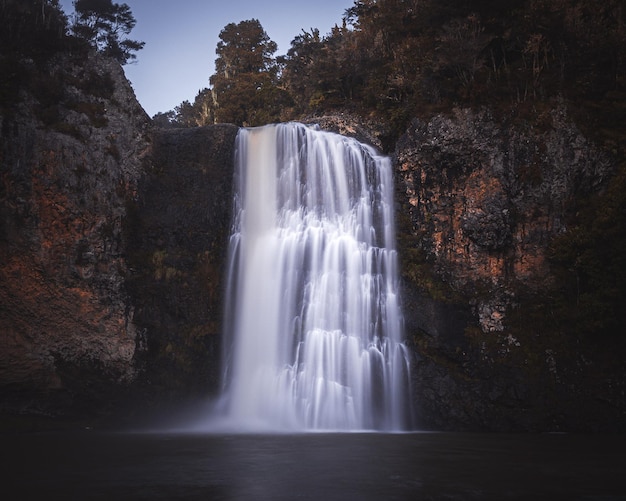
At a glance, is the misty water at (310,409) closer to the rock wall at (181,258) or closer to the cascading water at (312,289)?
the cascading water at (312,289)

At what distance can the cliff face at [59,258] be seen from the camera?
57.9 ft

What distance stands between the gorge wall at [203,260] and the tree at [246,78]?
16.6 meters

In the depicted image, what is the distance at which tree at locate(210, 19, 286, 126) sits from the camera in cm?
3816

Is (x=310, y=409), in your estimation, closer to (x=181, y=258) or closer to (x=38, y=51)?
(x=181, y=258)

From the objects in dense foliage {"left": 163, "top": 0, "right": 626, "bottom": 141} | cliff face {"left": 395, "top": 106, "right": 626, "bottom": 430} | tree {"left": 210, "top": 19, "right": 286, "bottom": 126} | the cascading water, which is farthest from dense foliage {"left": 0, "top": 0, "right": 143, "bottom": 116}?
tree {"left": 210, "top": 19, "right": 286, "bottom": 126}

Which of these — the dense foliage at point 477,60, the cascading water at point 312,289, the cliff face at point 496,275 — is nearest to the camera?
the cliff face at point 496,275

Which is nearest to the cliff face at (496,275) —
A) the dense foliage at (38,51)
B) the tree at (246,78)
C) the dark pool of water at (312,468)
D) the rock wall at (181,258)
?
the dark pool of water at (312,468)

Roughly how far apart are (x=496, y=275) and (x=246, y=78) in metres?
28.8

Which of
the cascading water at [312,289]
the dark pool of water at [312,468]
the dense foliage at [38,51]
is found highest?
the dense foliage at [38,51]

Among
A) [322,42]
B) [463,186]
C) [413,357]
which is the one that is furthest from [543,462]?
[322,42]

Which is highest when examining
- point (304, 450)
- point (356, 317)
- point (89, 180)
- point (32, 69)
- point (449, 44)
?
point (449, 44)

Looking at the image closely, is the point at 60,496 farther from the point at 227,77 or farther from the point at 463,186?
the point at 227,77

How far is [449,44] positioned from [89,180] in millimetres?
15359

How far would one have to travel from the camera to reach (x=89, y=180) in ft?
63.9
